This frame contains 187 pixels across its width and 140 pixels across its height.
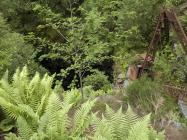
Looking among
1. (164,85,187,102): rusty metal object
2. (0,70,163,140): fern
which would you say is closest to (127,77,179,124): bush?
(164,85,187,102): rusty metal object

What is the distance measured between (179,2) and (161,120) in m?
8.53

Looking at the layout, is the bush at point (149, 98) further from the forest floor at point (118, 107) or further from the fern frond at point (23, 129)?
the fern frond at point (23, 129)

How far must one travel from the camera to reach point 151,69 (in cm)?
1380

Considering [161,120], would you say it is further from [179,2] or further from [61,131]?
[179,2]

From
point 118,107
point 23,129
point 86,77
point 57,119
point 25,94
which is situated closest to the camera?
point 23,129

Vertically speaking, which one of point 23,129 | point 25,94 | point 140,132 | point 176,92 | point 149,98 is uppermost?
point 140,132

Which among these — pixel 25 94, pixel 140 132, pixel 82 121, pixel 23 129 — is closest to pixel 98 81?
pixel 25 94

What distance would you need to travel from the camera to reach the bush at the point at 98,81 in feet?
45.4

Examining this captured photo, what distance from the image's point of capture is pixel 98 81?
15.2 metres

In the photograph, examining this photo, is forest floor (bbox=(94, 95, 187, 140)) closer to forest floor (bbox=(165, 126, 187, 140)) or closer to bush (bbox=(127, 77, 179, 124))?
forest floor (bbox=(165, 126, 187, 140))

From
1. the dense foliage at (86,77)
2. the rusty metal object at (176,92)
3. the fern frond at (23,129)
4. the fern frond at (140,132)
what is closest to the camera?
the fern frond at (140,132)

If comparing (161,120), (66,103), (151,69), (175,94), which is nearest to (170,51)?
(151,69)

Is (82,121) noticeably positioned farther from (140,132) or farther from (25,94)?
(25,94)

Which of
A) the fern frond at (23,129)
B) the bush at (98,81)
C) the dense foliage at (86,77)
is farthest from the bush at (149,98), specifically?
the fern frond at (23,129)
